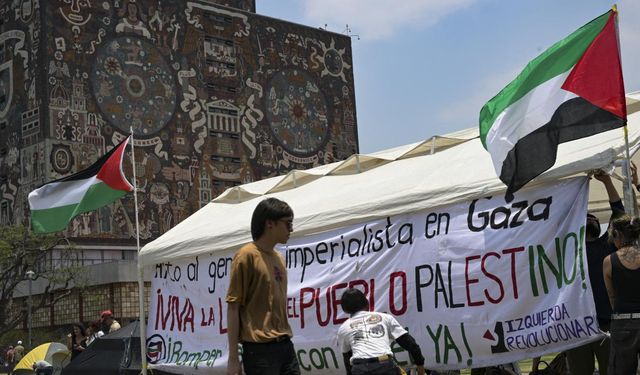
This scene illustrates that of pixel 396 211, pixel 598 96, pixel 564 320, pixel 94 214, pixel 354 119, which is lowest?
pixel 564 320

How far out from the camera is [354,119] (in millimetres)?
68812

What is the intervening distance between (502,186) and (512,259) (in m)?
0.70

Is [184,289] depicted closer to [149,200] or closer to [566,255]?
[566,255]

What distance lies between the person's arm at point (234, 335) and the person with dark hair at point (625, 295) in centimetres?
292

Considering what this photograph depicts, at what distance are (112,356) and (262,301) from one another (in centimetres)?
858

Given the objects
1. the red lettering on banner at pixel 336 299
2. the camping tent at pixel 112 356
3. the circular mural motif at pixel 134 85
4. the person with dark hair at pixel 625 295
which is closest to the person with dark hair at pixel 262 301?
the person with dark hair at pixel 625 295

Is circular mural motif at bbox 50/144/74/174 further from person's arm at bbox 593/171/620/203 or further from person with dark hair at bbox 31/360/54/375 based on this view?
person's arm at bbox 593/171/620/203

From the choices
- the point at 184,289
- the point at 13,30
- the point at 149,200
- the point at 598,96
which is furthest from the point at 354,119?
the point at 598,96

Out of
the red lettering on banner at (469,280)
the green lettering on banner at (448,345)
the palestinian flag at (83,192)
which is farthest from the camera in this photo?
the palestinian flag at (83,192)

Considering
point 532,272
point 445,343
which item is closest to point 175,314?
point 445,343

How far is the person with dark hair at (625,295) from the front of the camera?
7.03 m

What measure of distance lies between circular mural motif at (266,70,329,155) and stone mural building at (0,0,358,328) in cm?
7

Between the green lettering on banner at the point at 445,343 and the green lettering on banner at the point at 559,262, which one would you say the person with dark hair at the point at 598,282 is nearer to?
the green lettering on banner at the point at 559,262

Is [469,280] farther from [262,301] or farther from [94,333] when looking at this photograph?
[94,333]
